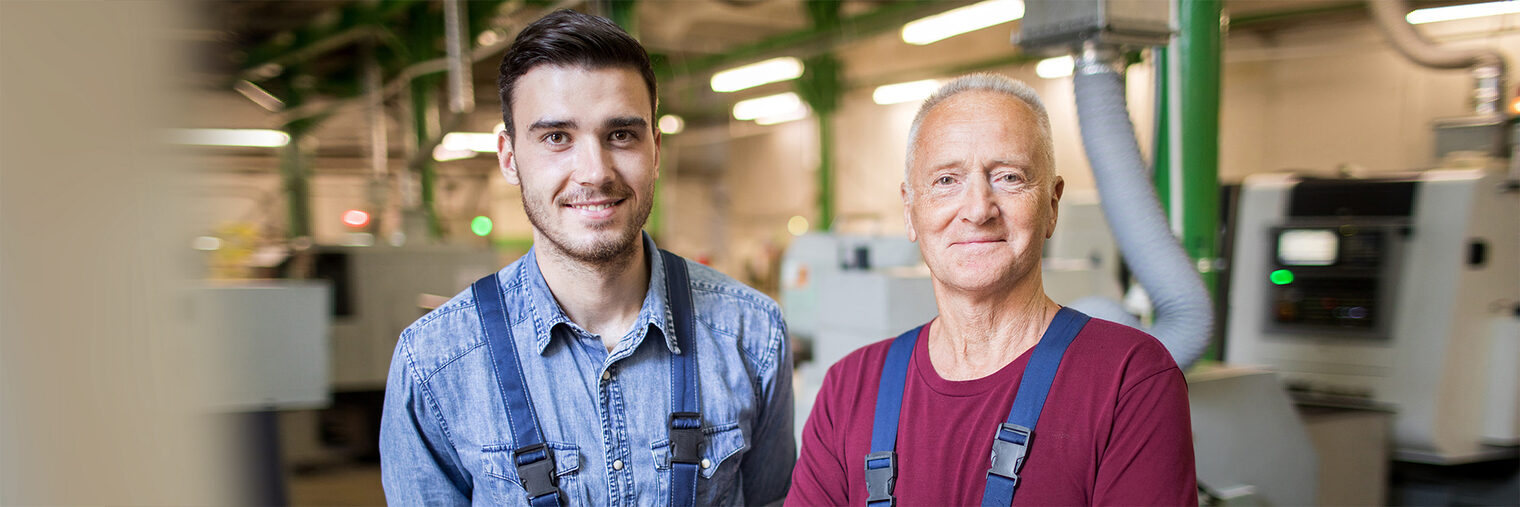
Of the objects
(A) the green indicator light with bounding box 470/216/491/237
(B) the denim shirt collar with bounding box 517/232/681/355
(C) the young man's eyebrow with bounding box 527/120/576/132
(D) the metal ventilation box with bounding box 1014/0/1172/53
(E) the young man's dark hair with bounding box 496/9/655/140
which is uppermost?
(D) the metal ventilation box with bounding box 1014/0/1172/53

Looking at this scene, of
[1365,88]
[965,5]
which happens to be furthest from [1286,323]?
[1365,88]

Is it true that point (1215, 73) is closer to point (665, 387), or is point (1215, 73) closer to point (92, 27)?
point (665, 387)

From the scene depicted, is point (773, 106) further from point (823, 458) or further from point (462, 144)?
point (823, 458)

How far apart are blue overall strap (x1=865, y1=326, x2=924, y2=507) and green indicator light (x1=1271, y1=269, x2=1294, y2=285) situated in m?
2.91

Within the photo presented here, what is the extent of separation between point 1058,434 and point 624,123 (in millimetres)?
796

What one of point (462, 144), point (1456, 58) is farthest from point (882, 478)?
point (462, 144)

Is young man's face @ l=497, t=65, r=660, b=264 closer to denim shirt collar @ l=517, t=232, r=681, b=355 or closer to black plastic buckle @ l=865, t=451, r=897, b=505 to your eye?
denim shirt collar @ l=517, t=232, r=681, b=355

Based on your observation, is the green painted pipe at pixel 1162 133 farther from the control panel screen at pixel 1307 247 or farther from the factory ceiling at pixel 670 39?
the factory ceiling at pixel 670 39

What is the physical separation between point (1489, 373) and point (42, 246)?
422cm

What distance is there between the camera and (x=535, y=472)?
149 centimetres

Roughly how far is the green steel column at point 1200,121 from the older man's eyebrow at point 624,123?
6.45ft

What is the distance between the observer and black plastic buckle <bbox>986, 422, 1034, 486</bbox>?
1.24m

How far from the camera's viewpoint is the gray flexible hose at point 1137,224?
2139mm

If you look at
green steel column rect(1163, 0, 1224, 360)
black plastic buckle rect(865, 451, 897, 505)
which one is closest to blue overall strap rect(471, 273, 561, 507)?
black plastic buckle rect(865, 451, 897, 505)
